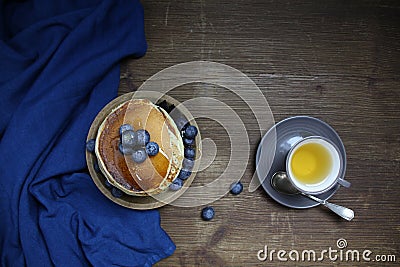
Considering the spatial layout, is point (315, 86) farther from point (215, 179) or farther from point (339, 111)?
point (215, 179)

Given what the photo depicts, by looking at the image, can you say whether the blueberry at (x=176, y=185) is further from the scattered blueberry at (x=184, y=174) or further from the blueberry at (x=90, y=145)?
the blueberry at (x=90, y=145)

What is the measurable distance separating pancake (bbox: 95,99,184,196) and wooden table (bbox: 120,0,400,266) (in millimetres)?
168

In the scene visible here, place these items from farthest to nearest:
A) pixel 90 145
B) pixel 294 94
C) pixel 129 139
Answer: pixel 294 94, pixel 90 145, pixel 129 139

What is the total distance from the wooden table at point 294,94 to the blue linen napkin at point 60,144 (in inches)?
2.7

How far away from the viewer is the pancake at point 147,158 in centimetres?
104

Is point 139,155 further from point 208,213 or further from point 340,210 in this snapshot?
point 340,210

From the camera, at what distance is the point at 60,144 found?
1172mm

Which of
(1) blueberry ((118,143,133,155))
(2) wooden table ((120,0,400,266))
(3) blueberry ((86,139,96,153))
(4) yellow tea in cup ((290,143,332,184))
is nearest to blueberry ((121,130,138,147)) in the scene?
(1) blueberry ((118,143,133,155))

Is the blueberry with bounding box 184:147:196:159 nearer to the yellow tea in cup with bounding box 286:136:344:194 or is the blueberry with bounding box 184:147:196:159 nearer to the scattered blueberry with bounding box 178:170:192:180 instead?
the scattered blueberry with bounding box 178:170:192:180

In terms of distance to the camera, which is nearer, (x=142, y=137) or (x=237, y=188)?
(x=142, y=137)

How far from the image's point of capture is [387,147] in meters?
1.27

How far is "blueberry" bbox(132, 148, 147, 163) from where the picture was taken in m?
1.01

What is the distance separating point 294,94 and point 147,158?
0.42m

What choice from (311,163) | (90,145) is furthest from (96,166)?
(311,163)
